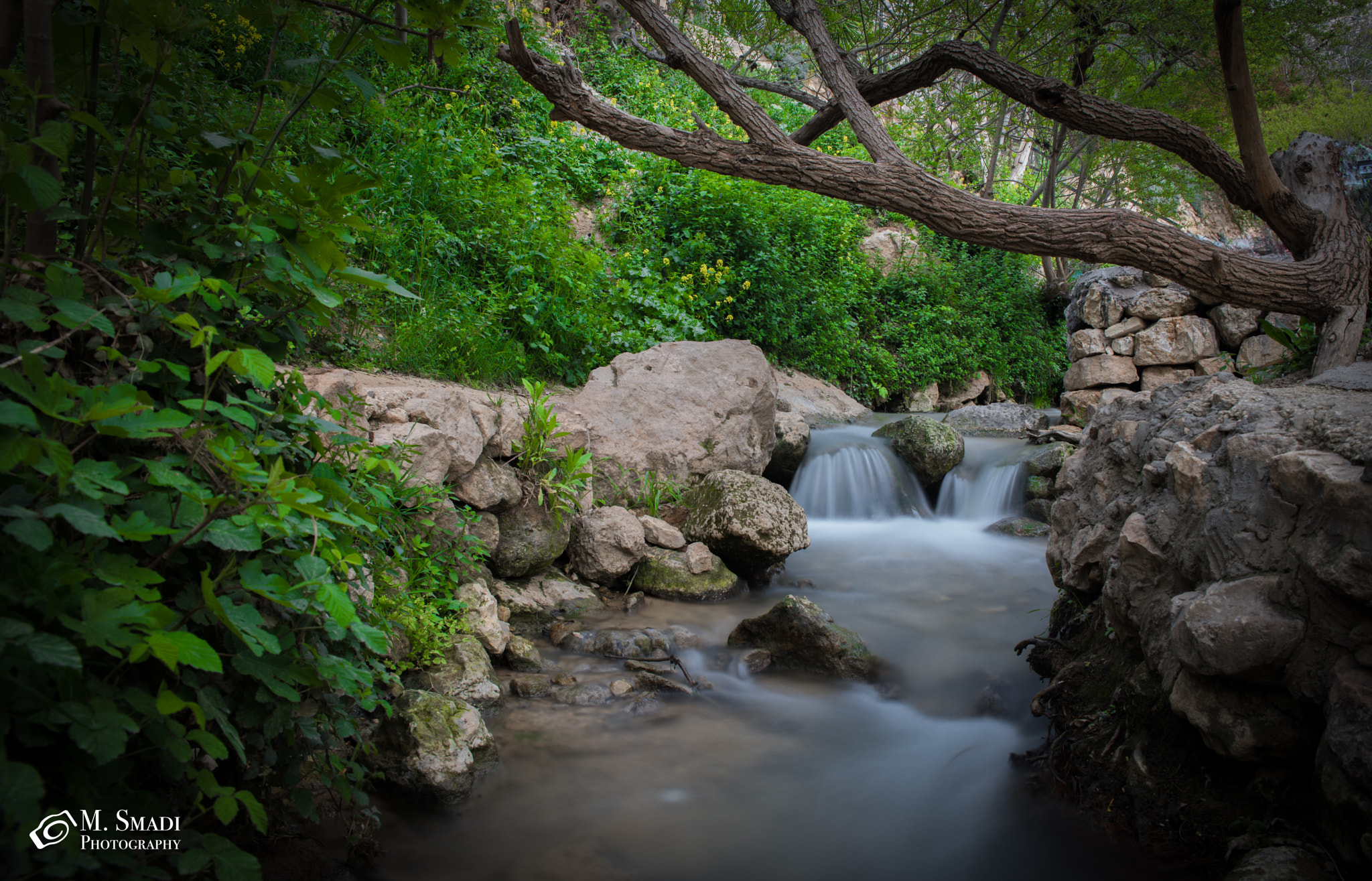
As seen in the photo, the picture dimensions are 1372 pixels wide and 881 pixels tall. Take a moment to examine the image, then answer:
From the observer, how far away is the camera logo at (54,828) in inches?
45.0

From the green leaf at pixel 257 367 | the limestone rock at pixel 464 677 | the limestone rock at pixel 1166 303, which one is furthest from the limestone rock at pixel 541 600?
the limestone rock at pixel 1166 303

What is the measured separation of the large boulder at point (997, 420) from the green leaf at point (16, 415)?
10.5 m

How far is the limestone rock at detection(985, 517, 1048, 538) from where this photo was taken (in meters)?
7.48

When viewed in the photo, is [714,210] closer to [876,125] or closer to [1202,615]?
[876,125]

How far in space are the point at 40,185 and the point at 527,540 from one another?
391 centimetres

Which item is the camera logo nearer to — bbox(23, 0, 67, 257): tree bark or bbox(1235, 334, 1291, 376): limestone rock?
bbox(23, 0, 67, 257): tree bark

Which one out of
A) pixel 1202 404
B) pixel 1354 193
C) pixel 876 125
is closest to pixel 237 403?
pixel 1202 404

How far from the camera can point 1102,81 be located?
911 cm

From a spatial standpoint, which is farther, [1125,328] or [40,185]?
[1125,328]

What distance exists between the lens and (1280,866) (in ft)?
7.06

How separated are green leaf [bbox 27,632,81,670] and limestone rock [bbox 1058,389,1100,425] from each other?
11625mm

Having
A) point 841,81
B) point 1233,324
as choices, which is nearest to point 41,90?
point 841,81

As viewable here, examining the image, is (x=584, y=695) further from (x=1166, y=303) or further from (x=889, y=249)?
(x=889, y=249)

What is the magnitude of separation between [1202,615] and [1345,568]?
0.41 m
